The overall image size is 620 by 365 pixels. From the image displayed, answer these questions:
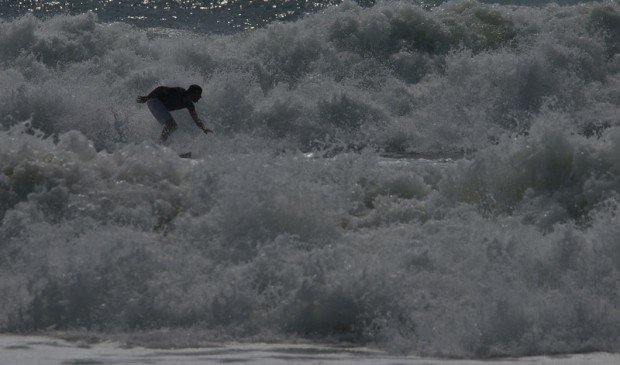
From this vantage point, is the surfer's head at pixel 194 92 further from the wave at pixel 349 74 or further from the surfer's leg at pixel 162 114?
the wave at pixel 349 74

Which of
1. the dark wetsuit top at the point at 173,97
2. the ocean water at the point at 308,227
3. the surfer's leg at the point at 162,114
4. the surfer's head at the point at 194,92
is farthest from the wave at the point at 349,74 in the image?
the surfer's head at the point at 194,92

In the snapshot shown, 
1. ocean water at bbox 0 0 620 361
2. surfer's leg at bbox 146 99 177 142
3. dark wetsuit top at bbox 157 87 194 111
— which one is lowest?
surfer's leg at bbox 146 99 177 142

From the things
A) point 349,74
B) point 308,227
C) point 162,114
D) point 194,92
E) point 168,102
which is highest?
point 308,227

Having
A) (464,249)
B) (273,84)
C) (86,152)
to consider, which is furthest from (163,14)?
(464,249)

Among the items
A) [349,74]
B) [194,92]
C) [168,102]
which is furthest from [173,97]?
[349,74]

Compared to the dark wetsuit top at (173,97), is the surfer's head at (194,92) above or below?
above

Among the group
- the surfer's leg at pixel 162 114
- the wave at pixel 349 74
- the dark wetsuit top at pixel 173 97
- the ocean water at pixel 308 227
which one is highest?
the ocean water at pixel 308 227

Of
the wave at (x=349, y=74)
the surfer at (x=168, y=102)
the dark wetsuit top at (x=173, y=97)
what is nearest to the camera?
the surfer at (x=168, y=102)

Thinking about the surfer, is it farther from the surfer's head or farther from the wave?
the wave

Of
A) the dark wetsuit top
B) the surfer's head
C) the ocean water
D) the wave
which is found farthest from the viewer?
the wave

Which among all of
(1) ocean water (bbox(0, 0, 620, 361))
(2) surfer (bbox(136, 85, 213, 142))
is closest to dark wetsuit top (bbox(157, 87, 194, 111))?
(2) surfer (bbox(136, 85, 213, 142))

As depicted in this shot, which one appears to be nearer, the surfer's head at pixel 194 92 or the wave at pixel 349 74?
the surfer's head at pixel 194 92

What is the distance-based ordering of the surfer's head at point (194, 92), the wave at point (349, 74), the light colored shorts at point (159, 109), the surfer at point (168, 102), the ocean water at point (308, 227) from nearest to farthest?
the ocean water at point (308, 227), the surfer's head at point (194, 92), the surfer at point (168, 102), the light colored shorts at point (159, 109), the wave at point (349, 74)

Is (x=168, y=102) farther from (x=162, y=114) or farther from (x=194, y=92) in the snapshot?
(x=194, y=92)
